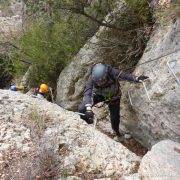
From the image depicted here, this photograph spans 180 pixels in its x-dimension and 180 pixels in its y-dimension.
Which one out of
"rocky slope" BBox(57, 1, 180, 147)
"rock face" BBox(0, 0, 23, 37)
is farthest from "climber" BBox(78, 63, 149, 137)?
"rock face" BBox(0, 0, 23, 37)

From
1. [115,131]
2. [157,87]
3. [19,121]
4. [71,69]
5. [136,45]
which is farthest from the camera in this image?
[71,69]

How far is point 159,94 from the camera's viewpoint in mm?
7523

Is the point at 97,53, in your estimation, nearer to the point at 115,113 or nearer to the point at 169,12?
the point at 115,113

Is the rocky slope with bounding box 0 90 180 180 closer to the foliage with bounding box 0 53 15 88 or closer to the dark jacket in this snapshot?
the dark jacket

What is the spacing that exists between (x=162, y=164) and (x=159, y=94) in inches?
84.9

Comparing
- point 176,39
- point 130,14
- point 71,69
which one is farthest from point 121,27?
point 176,39

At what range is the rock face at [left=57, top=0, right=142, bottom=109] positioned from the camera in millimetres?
10508

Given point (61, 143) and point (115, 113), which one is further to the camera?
point (115, 113)

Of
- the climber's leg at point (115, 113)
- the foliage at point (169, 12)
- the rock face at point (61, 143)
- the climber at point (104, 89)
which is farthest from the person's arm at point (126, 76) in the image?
the rock face at point (61, 143)

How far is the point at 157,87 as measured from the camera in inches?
300

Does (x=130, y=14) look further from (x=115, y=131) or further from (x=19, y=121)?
(x=19, y=121)

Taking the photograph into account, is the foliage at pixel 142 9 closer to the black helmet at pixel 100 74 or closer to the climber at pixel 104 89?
the climber at pixel 104 89

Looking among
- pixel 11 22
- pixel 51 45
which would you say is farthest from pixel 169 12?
pixel 11 22

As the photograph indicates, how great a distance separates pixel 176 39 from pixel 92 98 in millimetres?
2053
